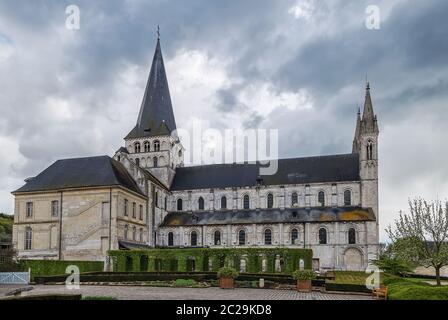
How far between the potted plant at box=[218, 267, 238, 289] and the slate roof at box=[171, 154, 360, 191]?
115ft

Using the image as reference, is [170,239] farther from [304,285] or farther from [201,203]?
[304,285]

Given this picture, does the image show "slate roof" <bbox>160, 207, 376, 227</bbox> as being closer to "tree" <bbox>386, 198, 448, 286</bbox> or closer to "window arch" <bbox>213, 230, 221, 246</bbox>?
"window arch" <bbox>213, 230, 221, 246</bbox>

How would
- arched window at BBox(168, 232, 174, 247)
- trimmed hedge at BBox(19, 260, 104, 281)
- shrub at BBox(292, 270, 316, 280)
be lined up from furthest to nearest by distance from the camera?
1. arched window at BBox(168, 232, 174, 247)
2. trimmed hedge at BBox(19, 260, 104, 281)
3. shrub at BBox(292, 270, 316, 280)

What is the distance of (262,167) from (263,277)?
34.9 metres

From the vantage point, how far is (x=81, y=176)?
56.1 m

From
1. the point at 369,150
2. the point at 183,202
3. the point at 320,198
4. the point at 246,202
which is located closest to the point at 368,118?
the point at 369,150

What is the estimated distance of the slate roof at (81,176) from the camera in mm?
54531

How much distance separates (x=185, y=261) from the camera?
45.0 metres

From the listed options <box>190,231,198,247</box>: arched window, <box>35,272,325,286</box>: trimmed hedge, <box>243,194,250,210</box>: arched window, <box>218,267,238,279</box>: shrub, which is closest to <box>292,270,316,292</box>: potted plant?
<box>218,267,238,279</box>: shrub

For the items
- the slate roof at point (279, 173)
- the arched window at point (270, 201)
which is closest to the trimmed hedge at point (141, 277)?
the arched window at point (270, 201)

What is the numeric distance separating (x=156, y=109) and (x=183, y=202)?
557 inches

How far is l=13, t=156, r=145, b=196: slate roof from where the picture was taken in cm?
5453

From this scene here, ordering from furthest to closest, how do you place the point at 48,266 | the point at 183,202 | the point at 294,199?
the point at 183,202, the point at 294,199, the point at 48,266
